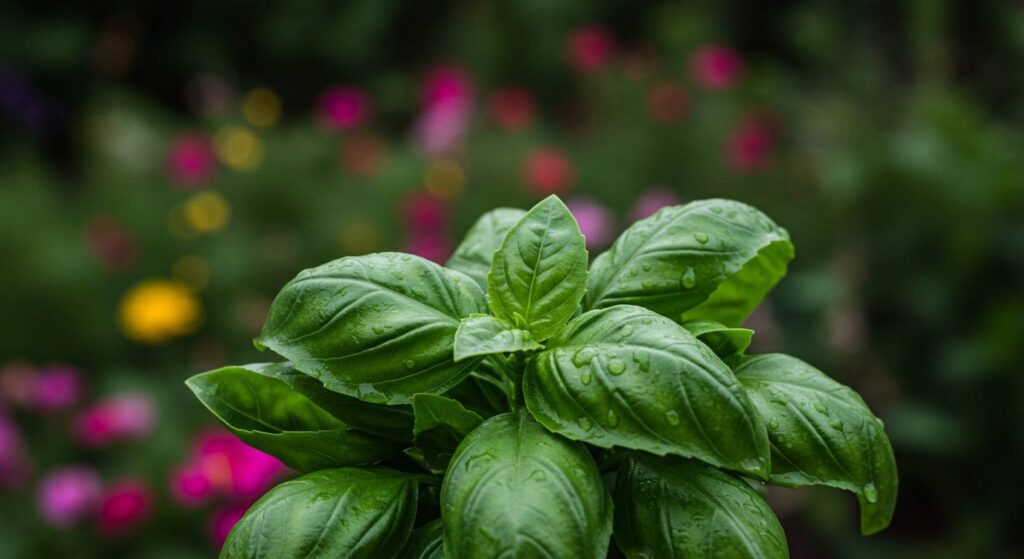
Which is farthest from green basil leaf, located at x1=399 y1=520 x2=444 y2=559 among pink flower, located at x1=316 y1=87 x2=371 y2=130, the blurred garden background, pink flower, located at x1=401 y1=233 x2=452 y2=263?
pink flower, located at x1=316 y1=87 x2=371 y2=130

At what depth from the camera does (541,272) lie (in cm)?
69

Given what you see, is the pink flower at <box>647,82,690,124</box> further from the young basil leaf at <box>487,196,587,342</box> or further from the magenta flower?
the young basil leaf at <box>487,196,587,342</box>

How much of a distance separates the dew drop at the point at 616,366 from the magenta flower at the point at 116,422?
67.4 inches

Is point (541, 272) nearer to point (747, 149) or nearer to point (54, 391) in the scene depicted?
point (54, 391)

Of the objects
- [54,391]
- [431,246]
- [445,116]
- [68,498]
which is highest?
[445,116]

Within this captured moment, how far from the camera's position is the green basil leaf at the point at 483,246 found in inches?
30.9

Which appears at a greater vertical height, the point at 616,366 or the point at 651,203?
the point at 616,366

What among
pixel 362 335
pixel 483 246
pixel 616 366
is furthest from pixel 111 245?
pixel 616 366

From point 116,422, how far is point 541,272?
5.44ft

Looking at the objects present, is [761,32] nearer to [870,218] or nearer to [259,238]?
[870,218]

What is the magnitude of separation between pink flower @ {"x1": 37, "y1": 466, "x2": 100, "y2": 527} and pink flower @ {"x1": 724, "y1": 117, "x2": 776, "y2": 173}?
1.79 metres

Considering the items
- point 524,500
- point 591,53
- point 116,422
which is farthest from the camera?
point 591,53

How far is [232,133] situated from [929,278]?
7.25 ft

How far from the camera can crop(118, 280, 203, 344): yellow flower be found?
2463 millimetres
